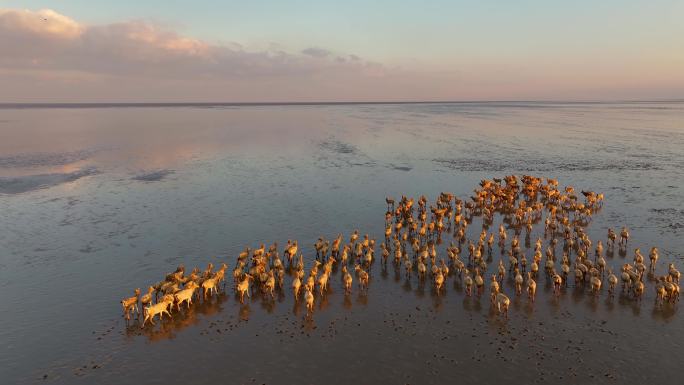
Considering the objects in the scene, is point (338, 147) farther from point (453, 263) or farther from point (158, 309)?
point (158, 309)

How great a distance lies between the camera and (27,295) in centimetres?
2000

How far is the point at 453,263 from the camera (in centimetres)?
2212

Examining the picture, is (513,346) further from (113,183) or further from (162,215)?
(113,183)

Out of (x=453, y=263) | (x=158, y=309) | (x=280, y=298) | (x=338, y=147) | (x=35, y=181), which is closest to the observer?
(x=158, y=309)

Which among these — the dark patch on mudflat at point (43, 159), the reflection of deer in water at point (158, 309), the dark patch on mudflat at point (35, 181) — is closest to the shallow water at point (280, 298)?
the dark patch on mudflat at point (35, 181)

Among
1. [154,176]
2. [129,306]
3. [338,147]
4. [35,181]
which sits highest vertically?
[338,147]

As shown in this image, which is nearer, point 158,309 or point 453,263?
point 158,309

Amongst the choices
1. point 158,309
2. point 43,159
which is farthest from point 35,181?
point 158,309

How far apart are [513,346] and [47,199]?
3643 centimetres

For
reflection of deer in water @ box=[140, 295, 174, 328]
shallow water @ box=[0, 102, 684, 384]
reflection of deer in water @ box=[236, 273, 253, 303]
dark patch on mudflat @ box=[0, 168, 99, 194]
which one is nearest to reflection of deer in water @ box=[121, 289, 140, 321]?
shallow water @ box=[0, 102, 684, 384]

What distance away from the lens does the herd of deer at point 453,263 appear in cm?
1902

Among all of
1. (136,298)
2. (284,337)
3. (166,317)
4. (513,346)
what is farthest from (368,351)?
(136,298)

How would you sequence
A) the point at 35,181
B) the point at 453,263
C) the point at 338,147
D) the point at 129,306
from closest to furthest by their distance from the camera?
the point at 129,306
the point at 453,263
the point at 35,181
the point at 338,147

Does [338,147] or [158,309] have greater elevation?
[338,147]
